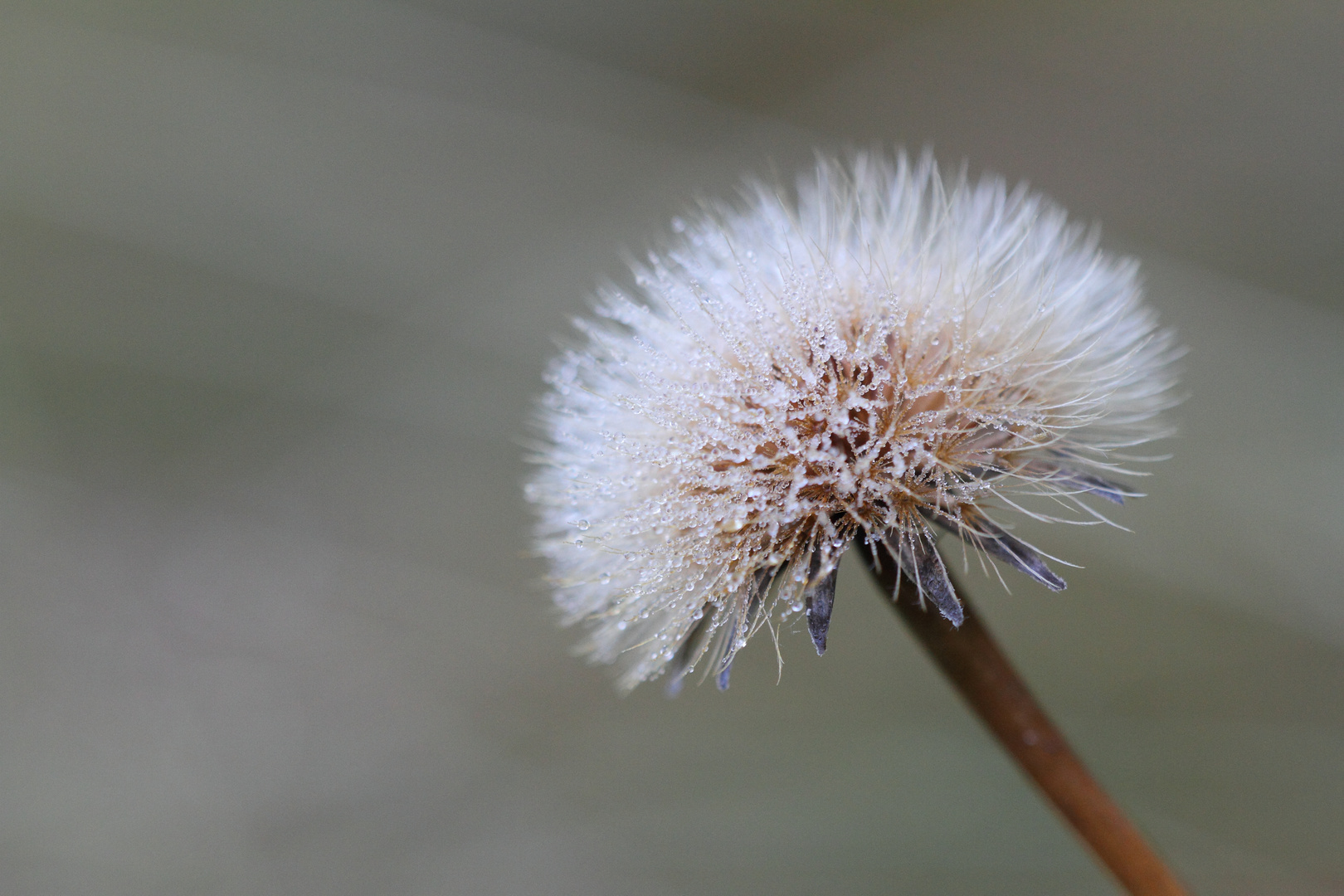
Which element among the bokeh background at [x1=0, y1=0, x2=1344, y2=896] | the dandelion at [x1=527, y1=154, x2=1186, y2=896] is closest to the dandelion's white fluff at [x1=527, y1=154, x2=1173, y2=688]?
the dandelion at [x1=527, y1=154, x2=1186, y2=896]

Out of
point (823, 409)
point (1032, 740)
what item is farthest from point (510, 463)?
point (1032, 740)

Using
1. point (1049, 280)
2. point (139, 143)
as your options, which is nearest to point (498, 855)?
point (1049, 280)

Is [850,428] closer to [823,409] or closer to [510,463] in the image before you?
[823,409]

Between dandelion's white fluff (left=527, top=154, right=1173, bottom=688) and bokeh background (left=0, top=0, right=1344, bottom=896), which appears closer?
dandelion's white fluff (left=527, top=154, right=1173, bottom=688)

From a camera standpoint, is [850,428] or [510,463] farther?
[510,463]

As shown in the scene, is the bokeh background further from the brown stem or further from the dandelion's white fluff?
the brown stem

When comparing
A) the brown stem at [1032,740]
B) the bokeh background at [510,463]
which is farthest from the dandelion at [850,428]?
the bokeh background at [510,463]

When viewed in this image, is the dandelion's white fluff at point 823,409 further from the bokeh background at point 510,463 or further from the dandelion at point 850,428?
the bokeh background at point 510,463
